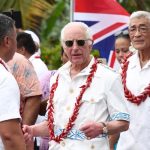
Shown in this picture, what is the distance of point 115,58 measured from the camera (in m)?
9.03

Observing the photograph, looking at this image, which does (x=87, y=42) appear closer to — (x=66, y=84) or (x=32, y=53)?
(x=66, y=84)

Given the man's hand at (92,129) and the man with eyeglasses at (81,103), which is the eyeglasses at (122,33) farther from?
the man's hand at (92,129)

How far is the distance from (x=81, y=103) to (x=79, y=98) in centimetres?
4

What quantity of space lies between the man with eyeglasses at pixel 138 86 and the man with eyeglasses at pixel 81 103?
657 mm

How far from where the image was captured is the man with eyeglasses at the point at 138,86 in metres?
6.38

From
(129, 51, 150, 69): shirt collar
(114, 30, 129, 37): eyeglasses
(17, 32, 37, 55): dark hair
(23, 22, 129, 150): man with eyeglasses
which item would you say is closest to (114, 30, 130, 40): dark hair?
(114, 30, 129, 37): eyeglasses

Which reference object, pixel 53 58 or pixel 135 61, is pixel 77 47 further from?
pixel 53 58

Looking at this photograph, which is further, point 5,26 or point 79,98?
point 79,98

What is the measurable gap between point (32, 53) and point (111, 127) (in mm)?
2533

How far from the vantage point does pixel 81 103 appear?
576 cm

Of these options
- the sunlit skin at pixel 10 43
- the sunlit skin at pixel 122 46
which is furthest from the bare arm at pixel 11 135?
the sunlit skin at pixel 122 46

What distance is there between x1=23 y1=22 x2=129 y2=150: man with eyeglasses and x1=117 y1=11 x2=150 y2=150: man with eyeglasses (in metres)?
0.66

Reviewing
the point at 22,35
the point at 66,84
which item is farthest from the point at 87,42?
the point at 22,35

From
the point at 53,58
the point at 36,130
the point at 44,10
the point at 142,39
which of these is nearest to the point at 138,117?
the point at 142,39
